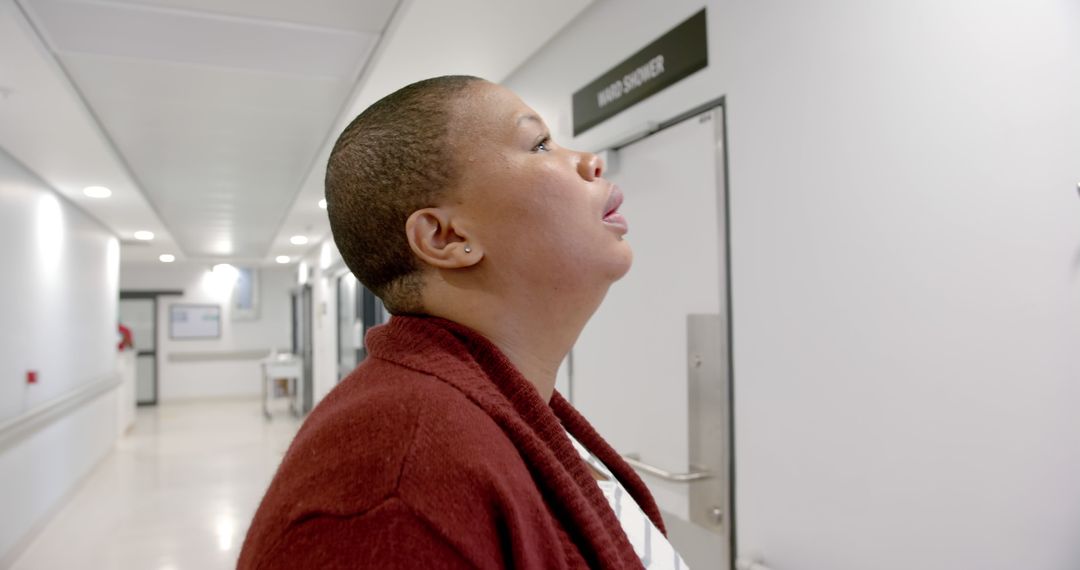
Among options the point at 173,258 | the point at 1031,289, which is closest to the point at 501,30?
the point at 1031,289

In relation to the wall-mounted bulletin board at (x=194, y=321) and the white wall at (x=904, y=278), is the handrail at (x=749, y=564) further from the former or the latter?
the wall-mounted bulletin board at (x=194, y=321)

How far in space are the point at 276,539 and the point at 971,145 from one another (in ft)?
4.47

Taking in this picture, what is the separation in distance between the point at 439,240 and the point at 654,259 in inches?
62.3

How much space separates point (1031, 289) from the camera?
1.22 metres

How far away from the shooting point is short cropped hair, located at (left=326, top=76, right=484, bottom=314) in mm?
795

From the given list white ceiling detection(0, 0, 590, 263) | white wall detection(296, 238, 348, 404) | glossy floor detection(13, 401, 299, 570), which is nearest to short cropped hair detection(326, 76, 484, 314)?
white ceiling detection(0, 0, 590, 263)

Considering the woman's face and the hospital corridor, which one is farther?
the woman's face

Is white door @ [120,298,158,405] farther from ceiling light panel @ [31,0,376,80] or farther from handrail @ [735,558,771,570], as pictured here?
handrail @ [735,558,771,570]

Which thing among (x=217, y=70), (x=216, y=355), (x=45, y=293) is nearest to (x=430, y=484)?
(x=217, y=70)

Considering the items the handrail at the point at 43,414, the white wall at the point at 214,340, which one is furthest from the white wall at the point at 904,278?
the white wall at the point at 214,340

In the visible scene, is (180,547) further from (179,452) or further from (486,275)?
(486,275)

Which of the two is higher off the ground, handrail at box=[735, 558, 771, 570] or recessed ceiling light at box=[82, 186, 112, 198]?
recessed ceiling light at box=[82, 186, 112, 198]

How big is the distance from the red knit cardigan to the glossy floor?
2897mm

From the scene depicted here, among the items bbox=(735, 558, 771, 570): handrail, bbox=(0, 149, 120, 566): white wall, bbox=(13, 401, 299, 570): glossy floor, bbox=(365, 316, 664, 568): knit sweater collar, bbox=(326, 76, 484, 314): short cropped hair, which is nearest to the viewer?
→ bbox=(365, 316, 664, 568): knit sweater collar
